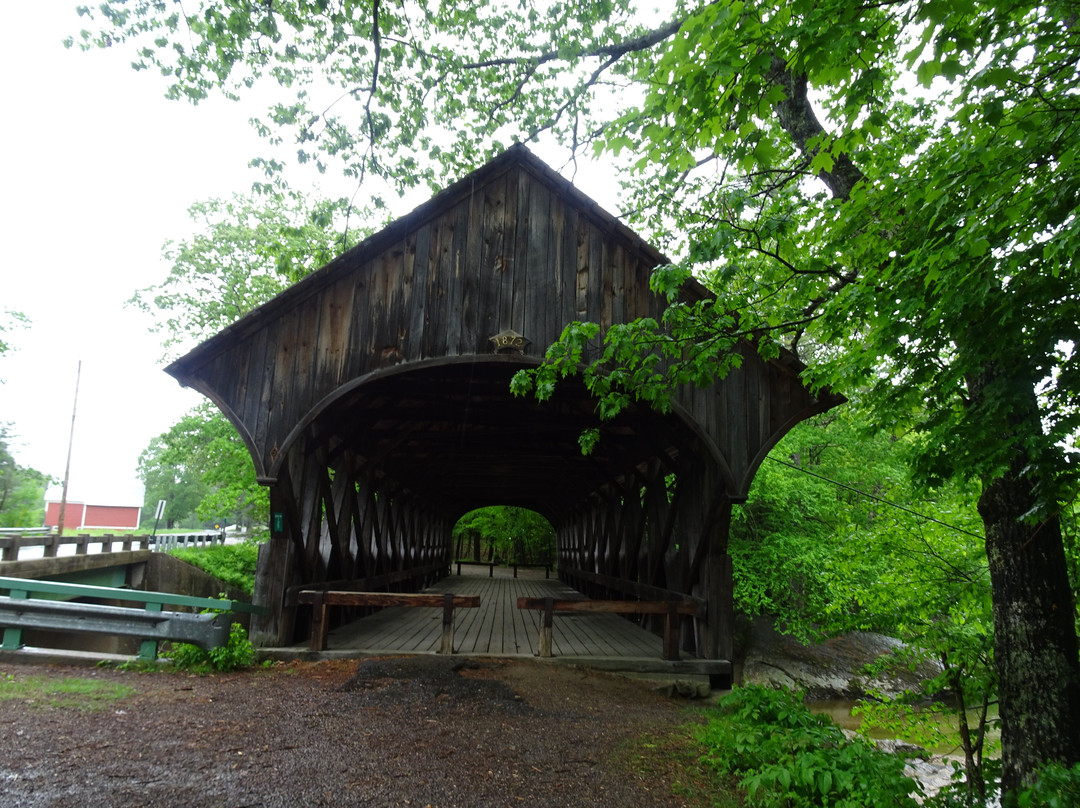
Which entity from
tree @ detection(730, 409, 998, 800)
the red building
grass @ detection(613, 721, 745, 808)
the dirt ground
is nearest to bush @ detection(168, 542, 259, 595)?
the dirt ground

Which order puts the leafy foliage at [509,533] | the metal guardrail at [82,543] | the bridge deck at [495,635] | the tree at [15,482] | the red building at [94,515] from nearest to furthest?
the bridge deck at [495,635] < the metal guardrail at [82,543] < the tree at [15,482] < the leafy foliage at [509,533] < the red building at [94,515]

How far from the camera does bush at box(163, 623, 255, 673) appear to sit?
20.9 feet

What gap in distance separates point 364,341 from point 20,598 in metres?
4.24

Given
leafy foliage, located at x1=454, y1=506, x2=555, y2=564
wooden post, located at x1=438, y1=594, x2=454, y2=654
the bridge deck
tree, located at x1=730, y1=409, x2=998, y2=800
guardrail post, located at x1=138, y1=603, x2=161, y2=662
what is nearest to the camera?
tree, located at x1=730, y1=409, x2=998, y2=800

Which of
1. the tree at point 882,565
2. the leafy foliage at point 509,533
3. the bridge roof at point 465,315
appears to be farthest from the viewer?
the leafy foliage at point 509,533

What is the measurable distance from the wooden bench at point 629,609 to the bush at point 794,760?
2.00 meters

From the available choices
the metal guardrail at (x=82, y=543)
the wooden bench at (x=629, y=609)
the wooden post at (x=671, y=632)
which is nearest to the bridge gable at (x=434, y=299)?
the wooden bench at (x=629, y=609)

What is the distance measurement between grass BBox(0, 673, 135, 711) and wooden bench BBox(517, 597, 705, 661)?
3793mm

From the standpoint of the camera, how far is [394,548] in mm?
14500

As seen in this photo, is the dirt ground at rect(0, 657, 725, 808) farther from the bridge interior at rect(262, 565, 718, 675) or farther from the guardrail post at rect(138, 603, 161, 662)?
the bridge interior at rect(262, 565, 718, 675)

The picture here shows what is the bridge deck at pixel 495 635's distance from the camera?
764cm

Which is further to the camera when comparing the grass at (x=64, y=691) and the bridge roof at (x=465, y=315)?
the bridge roof at (x=465, y=315)

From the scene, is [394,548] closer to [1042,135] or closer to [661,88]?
[661,88]

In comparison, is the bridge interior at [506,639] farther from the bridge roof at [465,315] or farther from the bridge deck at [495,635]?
the bridge roof at [465,315]
